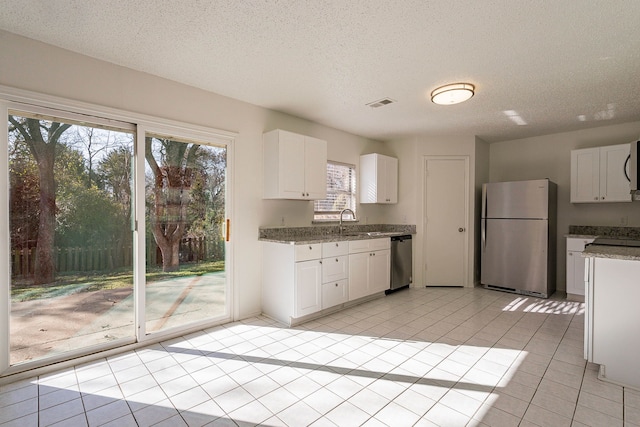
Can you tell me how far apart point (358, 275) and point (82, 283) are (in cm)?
294

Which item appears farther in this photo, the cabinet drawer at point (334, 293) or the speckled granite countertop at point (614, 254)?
the cabinet drawer at point (334, 293)

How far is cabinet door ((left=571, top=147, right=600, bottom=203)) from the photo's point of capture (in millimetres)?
4219

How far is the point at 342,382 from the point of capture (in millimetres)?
2191

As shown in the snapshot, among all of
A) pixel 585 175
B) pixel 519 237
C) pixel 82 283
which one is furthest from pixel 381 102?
pixel 82 283

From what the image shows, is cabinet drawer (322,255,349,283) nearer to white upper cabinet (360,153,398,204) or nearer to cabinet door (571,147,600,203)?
white upper cabinet (360,153,398,204)

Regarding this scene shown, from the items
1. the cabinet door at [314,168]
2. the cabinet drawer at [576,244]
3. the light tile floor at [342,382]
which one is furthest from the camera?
the cabinet drawer at [576,244]

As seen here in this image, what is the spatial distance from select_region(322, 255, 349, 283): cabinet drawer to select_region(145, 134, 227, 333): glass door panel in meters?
1.16

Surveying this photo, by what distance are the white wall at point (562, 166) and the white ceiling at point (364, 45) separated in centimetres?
92

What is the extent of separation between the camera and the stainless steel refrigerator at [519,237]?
14.3 feet

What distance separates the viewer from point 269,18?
6.61 feet

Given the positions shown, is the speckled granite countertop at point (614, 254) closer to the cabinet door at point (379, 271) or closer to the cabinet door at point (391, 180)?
the cabinet door at point (379, 271)

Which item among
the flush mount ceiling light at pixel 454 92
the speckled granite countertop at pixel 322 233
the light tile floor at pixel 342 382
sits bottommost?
the light tile floor at pixel 342 382

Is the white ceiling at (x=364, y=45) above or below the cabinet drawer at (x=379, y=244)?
above

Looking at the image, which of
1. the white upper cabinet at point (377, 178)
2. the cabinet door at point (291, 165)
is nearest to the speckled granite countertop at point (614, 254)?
the cabinet door at point (291, 165)
